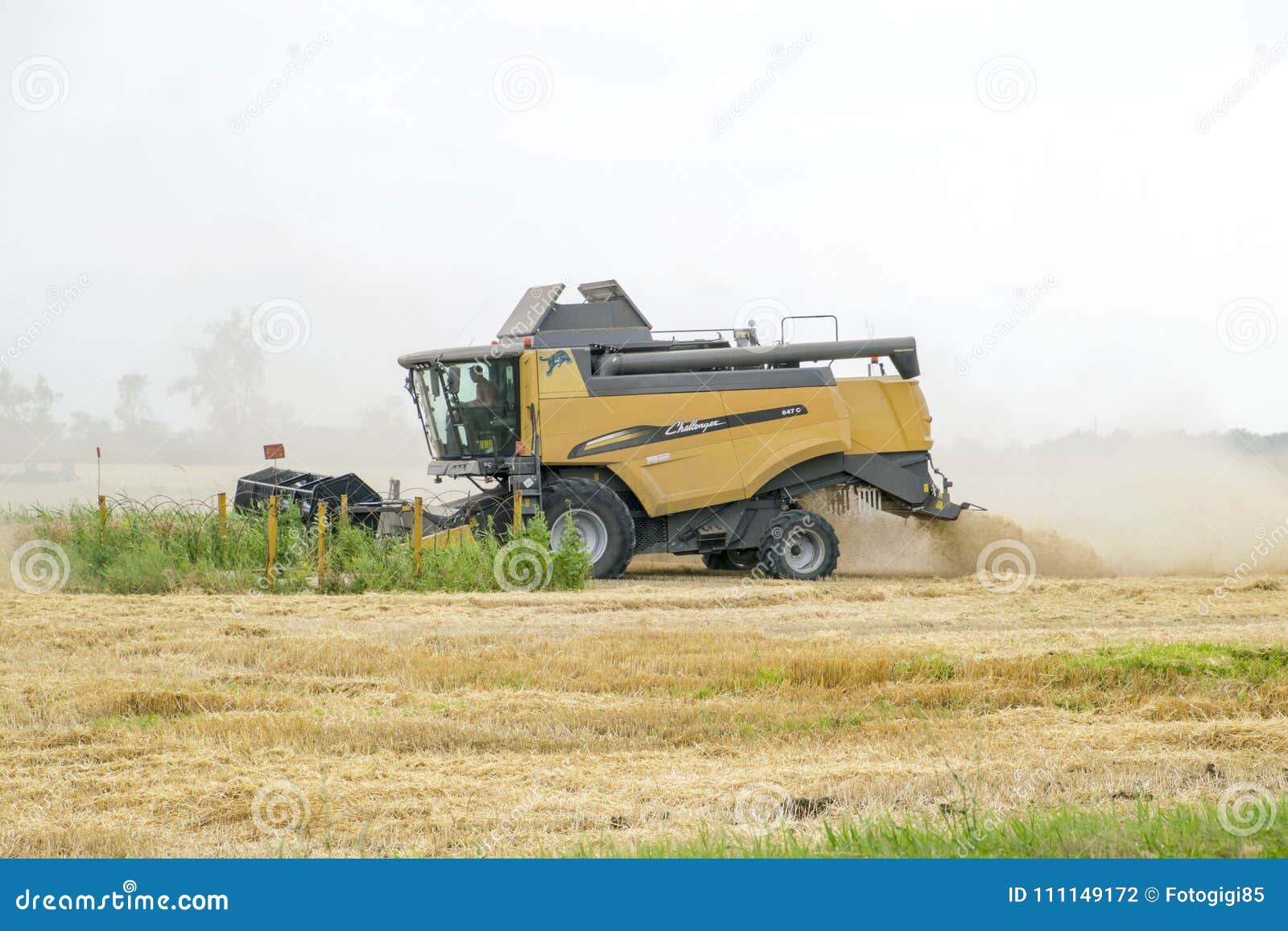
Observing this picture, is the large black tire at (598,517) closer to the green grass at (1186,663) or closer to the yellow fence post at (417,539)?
the yellow fence post at (417,539)

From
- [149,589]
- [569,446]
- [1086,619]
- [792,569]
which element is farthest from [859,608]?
[149,589]

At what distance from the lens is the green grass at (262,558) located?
12.6m

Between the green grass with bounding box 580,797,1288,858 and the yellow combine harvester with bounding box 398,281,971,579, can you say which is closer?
the green grass with bounding box 580,797,1288,858

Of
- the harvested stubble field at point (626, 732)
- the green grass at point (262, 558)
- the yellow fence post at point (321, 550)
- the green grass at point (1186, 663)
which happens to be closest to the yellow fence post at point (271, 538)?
the green grass at point (262, 558)

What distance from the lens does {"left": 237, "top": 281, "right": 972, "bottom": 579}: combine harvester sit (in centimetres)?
1505

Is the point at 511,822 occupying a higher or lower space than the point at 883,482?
lower

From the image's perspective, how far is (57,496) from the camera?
55.8 ft

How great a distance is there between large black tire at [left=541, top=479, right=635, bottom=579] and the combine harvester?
0.06 ft

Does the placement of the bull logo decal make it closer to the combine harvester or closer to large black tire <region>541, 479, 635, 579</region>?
the combine harvester

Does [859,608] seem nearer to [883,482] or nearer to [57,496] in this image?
[883,482]

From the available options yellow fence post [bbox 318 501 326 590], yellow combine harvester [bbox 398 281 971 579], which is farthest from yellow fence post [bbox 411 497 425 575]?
yellow combine harvester [bbox 398 281 971 579]

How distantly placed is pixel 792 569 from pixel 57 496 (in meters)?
10.2

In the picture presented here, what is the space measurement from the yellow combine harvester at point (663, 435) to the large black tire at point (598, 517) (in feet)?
0.07

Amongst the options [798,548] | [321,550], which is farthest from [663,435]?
[321,550]
